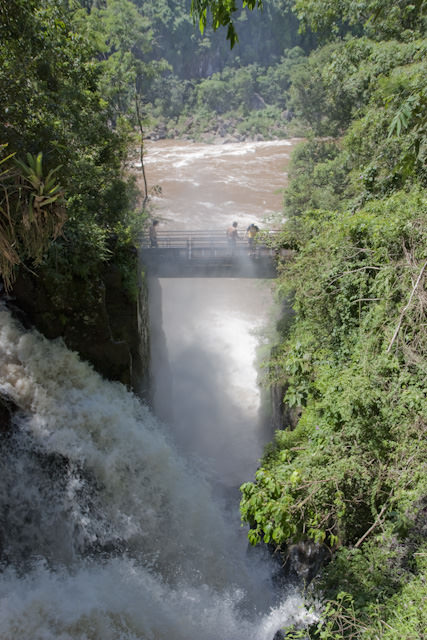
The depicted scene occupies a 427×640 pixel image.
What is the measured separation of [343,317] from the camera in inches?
298

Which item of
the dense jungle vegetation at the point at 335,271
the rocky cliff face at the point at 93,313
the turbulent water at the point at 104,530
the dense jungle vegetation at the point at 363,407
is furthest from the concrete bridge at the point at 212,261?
the turbulent water at the point at 104,530

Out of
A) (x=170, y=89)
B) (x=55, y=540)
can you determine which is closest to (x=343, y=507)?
(x=55, y=540)

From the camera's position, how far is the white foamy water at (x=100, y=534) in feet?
21.5

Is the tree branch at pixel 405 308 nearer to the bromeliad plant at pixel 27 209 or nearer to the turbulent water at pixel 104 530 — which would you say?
the turbulent water at pixel 104 530

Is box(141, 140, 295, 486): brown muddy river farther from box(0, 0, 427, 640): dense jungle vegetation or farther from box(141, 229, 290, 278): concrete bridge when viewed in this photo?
box(0, 0, 427, 640): dense jungle vegetation

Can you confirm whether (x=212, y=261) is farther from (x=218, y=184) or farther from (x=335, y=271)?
(x=218, y=184)

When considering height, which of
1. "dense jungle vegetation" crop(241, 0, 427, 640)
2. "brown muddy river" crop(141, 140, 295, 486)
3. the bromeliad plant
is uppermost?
the bromeliad plant

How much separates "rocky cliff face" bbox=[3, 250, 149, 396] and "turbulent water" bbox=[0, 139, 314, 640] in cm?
37

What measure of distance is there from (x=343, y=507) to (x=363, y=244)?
469cm

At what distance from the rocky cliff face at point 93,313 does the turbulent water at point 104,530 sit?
37 cm

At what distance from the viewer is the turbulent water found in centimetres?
656

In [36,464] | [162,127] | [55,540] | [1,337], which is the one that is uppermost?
[162,127]

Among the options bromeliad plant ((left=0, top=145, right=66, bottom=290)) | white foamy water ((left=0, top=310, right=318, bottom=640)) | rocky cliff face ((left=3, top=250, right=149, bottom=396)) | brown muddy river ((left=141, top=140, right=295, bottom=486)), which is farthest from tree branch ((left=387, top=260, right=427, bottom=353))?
brown muddy river ((left=141, top=140, right=295, bottom=486))

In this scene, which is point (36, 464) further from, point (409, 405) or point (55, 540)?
point (409, 405)
